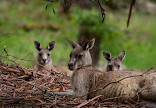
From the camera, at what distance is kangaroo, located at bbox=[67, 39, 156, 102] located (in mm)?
4641

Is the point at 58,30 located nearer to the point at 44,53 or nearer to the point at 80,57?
the point at 44,53

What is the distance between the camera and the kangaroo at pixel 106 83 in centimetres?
464

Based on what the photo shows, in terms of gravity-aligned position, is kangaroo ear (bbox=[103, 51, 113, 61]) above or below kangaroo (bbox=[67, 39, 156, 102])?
above

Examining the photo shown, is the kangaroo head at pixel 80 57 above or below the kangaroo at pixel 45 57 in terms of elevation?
below

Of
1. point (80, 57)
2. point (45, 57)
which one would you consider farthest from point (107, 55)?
point (45, 57)

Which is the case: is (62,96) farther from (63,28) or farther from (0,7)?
(0,7)

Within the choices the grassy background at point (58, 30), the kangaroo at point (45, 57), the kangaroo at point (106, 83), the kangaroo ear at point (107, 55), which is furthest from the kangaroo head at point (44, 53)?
the grassy background at point (58, 30)

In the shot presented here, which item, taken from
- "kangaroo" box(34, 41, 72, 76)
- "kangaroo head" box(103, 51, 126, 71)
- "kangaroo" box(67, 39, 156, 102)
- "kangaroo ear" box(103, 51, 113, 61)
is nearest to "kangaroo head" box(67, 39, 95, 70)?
"kangaroo" box(67, 39, 156, 102)

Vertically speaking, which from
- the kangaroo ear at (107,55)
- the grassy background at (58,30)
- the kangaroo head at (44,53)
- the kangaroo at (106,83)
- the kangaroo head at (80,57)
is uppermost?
the grassy background at (58,30)

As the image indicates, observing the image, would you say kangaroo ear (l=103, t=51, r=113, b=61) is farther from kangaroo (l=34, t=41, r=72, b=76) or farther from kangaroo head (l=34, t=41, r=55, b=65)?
kangaroo head (l=34, t=41, r=55, b=65)

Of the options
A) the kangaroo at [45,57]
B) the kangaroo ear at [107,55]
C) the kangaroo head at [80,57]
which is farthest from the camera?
the kangaroo at [45,57]

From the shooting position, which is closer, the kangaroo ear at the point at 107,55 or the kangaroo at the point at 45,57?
the kangaroo ear at the point at 107,55

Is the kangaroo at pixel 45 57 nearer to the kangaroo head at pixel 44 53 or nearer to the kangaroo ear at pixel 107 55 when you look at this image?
the kangaroo head at pixel 44 53

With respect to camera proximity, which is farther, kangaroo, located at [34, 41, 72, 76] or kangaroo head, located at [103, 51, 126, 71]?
kangaroo, located at [34, 41, 72, 76]
